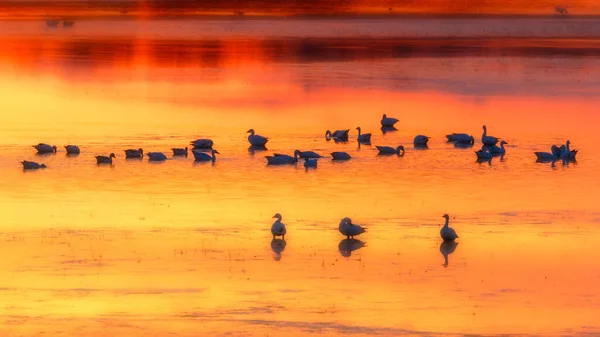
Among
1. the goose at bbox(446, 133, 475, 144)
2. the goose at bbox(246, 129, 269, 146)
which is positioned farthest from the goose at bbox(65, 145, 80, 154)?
the goose at bbox(446, 133, 475, 144)

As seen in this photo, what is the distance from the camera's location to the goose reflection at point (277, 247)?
21.0m

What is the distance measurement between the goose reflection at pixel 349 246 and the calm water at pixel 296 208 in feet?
0.20

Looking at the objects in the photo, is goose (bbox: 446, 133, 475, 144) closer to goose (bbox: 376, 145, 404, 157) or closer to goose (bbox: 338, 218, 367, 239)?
goose (bbox: 376, 145, 404, 157)

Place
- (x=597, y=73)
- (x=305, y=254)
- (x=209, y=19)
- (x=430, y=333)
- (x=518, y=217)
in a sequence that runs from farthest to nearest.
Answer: (x=209, y=19), (x=597, y=73), (x=518, y=217), (x=305, y=254), (x=430, y=333)

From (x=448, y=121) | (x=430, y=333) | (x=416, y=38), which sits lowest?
(x=430, y=333)

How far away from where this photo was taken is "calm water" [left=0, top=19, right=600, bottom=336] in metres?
17.8

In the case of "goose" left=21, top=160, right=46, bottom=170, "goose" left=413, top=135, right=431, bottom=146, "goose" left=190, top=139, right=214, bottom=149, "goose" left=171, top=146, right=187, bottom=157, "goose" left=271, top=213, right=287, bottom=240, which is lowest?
"goose" left=271, top=213, right=287, bottom=240

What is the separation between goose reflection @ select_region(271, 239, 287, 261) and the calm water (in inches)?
2.7

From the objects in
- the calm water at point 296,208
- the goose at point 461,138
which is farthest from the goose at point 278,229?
the goose at point 461,138

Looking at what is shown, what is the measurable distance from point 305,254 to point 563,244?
391cm

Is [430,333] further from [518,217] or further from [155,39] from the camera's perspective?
[155,39]

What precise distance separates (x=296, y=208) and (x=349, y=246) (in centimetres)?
315

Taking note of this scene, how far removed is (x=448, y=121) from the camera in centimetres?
3816

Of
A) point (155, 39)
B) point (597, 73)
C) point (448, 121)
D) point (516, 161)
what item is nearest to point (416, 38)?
point (155, 39)
